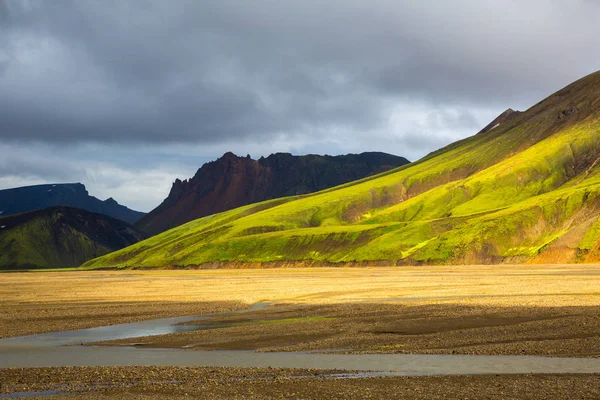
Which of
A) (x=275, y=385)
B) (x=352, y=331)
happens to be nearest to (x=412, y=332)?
(x=352, y=331)

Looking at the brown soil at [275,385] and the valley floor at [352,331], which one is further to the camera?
the valley floor at [352,331]

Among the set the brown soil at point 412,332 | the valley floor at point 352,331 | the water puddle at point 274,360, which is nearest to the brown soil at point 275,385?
the valley floor at point 352,331

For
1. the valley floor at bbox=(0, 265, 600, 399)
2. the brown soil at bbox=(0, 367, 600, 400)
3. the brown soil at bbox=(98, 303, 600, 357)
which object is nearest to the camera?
the brown soil at bbox=(0, 367, 600, 400)

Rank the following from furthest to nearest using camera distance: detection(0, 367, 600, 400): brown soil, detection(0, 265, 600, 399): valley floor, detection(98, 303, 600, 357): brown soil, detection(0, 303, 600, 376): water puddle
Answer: detection(98, 303, 600, 357): brown soil, detection(0, 303, 600, 376): water puddle, detection(0, 265, 600, 399): valley floor, detection(0, 367, 600, 400): brown soil

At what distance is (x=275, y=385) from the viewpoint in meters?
27.3

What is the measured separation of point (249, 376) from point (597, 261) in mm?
164056

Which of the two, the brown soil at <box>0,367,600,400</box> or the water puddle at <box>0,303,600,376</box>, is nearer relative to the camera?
the brown soil at <box>0,367,600,400</box>

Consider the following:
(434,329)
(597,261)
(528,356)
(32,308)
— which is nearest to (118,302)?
(32,308)

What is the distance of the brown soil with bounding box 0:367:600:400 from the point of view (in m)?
24.8

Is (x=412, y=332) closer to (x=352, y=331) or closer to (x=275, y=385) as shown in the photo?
(x=352, y=331)

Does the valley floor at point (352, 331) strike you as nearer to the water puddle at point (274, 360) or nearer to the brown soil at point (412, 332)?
the brown soil at point (412, 332)

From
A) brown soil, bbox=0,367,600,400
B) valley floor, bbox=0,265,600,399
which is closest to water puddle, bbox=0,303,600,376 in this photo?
valley floor, bbox=0,265,600,399

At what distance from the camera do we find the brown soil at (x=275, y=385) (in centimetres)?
2477

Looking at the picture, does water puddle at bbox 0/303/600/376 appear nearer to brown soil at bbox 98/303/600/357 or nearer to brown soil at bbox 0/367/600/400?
brown soil at bbox 98/303/600/357
